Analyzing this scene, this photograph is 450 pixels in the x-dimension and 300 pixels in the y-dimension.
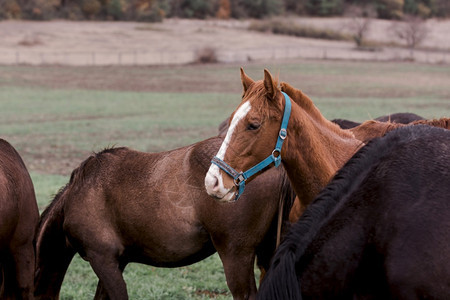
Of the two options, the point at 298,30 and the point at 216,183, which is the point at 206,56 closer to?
the point at 298,30

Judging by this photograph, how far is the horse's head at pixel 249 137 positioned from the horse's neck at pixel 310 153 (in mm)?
176

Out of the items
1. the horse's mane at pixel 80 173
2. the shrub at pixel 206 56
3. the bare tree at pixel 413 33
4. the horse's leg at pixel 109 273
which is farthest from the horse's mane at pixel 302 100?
the bare tree at pixel 413 33

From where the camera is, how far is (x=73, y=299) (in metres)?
6.64

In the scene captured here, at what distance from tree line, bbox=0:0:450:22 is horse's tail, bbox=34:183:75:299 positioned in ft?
204

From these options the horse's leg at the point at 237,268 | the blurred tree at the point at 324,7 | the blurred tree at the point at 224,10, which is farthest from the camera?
the blurred tree at the point at 324,7

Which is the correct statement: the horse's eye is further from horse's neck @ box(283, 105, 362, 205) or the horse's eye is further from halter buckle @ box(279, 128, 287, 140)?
horse's neck @ box(283, 105, 362, 205)

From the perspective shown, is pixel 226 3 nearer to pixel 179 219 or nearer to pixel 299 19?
pixel 299 19

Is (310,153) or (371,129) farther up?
(310,153)

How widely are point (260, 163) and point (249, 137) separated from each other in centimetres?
21

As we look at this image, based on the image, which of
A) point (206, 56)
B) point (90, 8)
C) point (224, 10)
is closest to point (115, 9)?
point (90, 8)

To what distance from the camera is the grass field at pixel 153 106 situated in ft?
24.9

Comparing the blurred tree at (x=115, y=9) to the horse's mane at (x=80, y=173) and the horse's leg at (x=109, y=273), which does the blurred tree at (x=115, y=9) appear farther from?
the horse's leg at (x=109, y=273)

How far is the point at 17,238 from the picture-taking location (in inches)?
218

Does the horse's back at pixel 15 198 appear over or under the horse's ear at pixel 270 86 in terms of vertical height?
A: under
